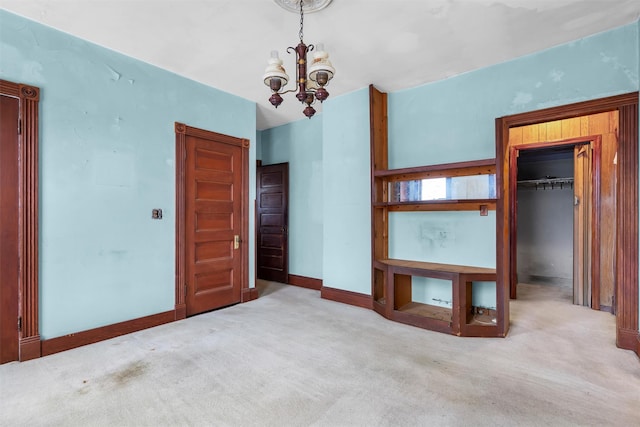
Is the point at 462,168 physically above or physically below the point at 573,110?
below

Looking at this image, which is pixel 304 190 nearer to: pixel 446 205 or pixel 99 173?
pixel 446 205

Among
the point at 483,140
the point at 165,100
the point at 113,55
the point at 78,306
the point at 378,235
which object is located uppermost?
the point at 113,55

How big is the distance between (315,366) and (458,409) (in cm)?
107

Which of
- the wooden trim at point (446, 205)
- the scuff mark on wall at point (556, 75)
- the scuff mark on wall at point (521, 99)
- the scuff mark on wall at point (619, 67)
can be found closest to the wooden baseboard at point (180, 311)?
the wooden trim at point (446, 205)

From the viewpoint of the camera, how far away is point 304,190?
18.1 ft

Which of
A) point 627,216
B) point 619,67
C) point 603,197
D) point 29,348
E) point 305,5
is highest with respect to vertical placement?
point 305,5

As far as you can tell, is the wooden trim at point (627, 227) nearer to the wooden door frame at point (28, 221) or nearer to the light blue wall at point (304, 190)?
the light blue wall at point (304, 190)

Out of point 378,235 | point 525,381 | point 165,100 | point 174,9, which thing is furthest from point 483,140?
point 165,100

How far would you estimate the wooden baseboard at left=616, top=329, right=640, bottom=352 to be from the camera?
2.73 m

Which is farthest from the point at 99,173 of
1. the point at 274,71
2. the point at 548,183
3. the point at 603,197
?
the point at 548,183

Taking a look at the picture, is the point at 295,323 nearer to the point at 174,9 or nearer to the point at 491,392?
the point at 491,392

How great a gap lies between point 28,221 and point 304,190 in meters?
3.66

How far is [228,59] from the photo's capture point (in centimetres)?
337

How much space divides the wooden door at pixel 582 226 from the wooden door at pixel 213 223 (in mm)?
4654
